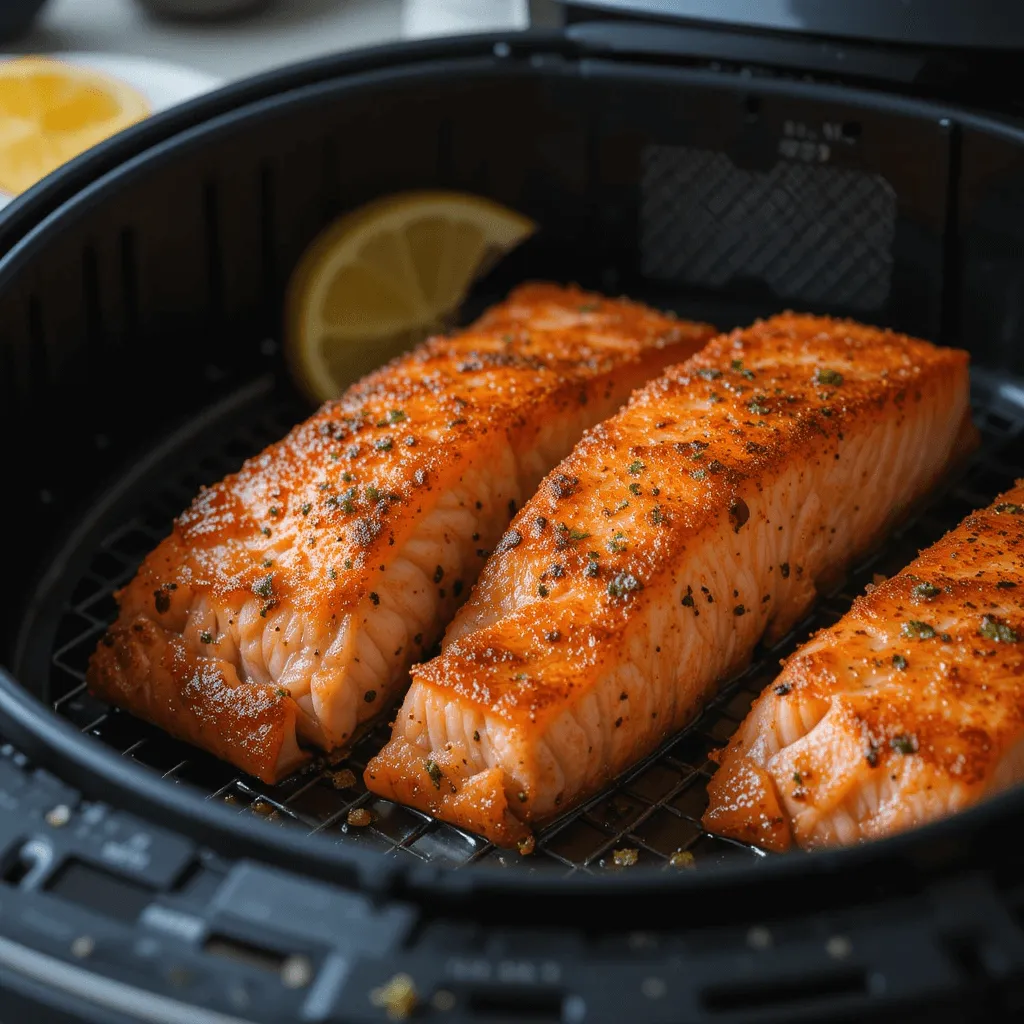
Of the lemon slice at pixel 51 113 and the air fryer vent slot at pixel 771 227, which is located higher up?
the lemon slice at pixel 51 113

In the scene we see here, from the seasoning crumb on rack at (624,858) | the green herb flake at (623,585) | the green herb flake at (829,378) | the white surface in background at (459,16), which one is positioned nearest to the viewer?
the seasoning crumb on rack at (624,858)

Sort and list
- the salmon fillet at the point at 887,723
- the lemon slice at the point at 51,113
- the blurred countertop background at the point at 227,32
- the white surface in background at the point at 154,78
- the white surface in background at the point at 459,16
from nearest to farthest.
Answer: the salmon fillet at the point at 887,723
the lemon slice at the point at 51,113
the white surface in background at the point at 154,78
the white surface in background at the point at 459,16
the blurred countertop background at the point at 227,32

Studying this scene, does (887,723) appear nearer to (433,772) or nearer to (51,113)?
(433,772)

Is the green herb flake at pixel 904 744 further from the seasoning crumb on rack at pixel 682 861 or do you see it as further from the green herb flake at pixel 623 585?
the green herb flake at pixel 623 585

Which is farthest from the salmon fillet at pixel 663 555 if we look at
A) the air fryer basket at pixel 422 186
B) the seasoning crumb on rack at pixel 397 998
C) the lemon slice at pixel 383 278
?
the lemon slice at pixel 383 278

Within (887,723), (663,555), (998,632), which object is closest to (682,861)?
(887,723)

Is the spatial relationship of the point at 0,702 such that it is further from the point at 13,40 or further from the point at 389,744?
the point at 13,40

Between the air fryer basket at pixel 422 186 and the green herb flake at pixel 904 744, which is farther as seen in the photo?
the air fryer basket at pixel 422 186
